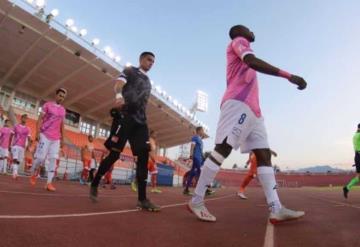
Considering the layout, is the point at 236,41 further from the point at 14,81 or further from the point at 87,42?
the point at 14,81

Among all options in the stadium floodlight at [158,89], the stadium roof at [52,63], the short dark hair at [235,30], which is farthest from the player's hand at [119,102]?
the stadium floodlight at [158,89]

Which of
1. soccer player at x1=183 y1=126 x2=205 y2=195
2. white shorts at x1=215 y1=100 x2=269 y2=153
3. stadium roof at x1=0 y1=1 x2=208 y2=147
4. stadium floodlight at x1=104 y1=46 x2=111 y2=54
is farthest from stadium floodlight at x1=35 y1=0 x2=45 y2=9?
white shorts at x1=215 y1=100 x2=269 y2=153

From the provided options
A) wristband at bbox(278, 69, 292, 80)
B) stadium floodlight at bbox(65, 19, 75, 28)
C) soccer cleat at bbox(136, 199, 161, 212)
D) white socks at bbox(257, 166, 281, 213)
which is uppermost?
stadium floodlight at bbox(65, 19, 75, 28)

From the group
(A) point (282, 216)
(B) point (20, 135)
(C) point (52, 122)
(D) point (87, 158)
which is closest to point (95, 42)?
(D) point (87, 158)

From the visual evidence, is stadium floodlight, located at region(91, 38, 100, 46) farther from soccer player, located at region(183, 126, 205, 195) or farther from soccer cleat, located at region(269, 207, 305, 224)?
soccer cleat, located at region(269, 207, 305, 224)

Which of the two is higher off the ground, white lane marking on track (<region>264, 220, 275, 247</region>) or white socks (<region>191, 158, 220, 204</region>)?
white socks (<region>191, 158, 220, 204</region>)

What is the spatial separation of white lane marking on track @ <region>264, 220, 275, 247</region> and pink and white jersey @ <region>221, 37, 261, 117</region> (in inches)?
47.9

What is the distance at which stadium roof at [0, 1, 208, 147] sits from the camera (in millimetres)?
23266

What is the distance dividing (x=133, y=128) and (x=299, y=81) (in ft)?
7.67

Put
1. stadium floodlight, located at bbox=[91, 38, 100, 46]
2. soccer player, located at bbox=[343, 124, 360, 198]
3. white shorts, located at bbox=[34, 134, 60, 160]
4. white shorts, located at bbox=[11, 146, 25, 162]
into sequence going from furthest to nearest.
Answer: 1. stadium floodlight, located at bbox=[91, 38, 100, 46]
2. white shorts, located at bbox=[11, 146, 25, 162]
3. soccer player, located at bbox=[343, 124, 360, 198]
4. white shorts, located at bbox=[34, 134, 60, 160]

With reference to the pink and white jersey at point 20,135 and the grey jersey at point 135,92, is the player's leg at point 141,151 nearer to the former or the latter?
the grey jersey at point 135,92

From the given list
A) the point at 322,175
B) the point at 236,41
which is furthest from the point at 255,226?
the point at 322,175

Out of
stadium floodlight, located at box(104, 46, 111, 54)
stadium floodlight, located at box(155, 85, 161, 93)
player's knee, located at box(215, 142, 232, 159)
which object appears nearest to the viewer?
player's knee, located at box(215, 142, 232, 159)

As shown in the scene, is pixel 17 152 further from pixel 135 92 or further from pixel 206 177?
pixel 206 177
